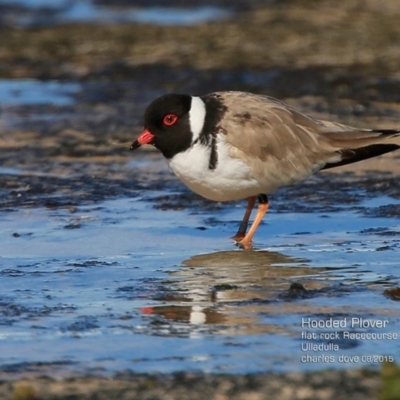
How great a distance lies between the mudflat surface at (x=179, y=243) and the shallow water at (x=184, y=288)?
2cm

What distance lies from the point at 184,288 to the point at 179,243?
1.27m

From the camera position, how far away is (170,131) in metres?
7.92

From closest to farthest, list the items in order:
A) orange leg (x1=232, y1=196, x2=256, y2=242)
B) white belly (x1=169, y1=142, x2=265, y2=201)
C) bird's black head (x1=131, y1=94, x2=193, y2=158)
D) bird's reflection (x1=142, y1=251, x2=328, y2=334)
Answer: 1. bird's reflection (x1=142, y1=251, x2=328, y2=334)
2. white belly (x1=169, y1=142, x2=265, y2=201)
3. bird's black head (x1=131, y1=94, x2=193, y2=158)
4. orange leg (x1=232, y1=196, x2=256, y2=242)

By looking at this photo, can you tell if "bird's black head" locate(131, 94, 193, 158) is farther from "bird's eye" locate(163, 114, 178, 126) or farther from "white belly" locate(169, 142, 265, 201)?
"white belly" locate(169, 142, 265, 201)

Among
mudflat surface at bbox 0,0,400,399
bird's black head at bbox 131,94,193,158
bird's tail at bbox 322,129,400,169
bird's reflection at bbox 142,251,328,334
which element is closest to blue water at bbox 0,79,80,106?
mudflat surface at bbox 0,0,400,399

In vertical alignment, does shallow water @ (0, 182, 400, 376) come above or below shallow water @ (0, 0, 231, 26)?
below

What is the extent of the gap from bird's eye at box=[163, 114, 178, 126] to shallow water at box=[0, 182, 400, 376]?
0.82 meters

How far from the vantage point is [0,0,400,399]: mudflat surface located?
17.2 feet

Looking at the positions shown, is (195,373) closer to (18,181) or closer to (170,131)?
(170,131)

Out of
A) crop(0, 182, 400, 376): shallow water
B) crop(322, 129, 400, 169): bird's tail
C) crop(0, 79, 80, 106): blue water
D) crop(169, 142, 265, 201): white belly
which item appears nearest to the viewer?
crop(0, 182, 400, 376): shallow water

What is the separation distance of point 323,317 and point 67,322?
135cm

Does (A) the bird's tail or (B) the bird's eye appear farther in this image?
(A) the bird's tail

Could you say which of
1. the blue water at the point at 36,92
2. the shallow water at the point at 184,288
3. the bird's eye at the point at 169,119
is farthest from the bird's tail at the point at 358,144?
the blue water at the point at 36,92

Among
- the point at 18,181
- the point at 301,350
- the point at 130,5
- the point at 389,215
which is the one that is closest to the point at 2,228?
the point at 18,181
